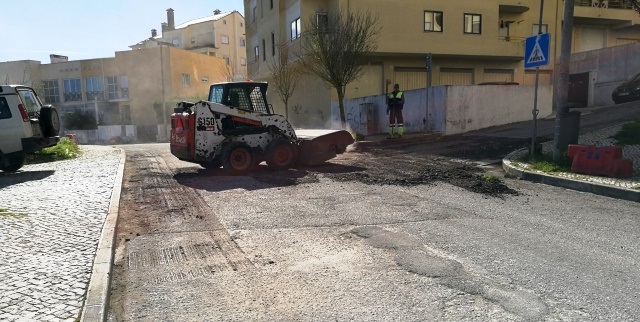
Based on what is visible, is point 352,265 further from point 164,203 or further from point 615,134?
point 615,134

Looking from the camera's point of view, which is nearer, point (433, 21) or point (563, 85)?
point (563, 85)

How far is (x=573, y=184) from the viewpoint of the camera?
26.7 ft

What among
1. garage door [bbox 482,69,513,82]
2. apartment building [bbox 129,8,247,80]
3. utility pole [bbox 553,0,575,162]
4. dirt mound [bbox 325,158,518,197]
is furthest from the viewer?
apartment building [bbox 129,8,247,80]

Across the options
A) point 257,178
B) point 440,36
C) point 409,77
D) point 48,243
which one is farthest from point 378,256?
point 409,77

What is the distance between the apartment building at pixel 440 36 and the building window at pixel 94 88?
930 inches

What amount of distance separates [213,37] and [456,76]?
128 ft

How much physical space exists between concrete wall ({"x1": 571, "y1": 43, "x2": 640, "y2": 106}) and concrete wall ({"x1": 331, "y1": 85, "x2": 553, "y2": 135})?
6201 millimetres

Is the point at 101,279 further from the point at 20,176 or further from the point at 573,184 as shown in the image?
the point at 20,176

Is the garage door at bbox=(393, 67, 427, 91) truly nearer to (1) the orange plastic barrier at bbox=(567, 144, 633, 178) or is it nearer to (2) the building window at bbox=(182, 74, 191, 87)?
(1) the orange plastic barrier at bbox=(567, 144, 633, 178)

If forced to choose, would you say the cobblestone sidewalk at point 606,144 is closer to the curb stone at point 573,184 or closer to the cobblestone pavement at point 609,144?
the cobblestone pavement at point 609,144

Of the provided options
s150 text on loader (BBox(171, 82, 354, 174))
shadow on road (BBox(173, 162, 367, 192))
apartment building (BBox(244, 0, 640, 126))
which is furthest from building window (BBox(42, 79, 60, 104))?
shadow on road (BBox(173, 162, 367, 192))

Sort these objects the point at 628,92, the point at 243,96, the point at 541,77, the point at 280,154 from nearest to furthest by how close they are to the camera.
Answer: the point at 243,96, the point at 280,154, the point at 628,92, the point at 541,77

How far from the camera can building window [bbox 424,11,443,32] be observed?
2717cm

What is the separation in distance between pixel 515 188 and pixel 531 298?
17.0 ft
